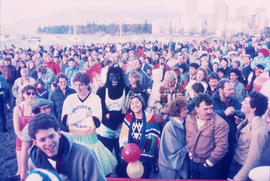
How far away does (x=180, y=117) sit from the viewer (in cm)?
292

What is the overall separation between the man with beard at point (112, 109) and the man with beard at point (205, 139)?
4.11 feet

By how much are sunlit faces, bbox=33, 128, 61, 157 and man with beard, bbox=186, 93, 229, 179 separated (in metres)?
1.60

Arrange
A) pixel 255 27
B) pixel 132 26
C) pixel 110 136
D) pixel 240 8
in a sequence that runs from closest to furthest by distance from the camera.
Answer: pixel 110 136 < pixel 255 27 < pixel 132 26 < pixel 240 8

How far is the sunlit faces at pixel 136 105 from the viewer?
330cm

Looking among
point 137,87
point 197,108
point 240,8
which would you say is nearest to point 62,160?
point 197,108

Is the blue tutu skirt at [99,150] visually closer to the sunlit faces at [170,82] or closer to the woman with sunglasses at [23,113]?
the woman with sunglasses at [23,113]

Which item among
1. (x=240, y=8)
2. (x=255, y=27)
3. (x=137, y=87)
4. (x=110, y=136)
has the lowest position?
(x=110, y=136)

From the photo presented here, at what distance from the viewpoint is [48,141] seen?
1.83 m

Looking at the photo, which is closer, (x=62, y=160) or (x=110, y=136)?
(x=62, y=160)

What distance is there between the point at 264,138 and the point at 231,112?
598 millimetres

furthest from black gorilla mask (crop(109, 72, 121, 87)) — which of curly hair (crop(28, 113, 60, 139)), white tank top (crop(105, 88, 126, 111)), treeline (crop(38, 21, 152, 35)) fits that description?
treeline (crop(38, 21, 152, 35))

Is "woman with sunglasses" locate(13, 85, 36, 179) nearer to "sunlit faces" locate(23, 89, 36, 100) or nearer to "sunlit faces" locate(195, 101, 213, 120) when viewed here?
"sunlit faces" locate(23, 89, 36, 100)

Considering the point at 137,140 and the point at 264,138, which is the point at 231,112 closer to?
the point at 264,138

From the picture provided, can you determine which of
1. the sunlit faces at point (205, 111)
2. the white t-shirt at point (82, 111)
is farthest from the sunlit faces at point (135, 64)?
the sunlit faces at point (205, 111)
